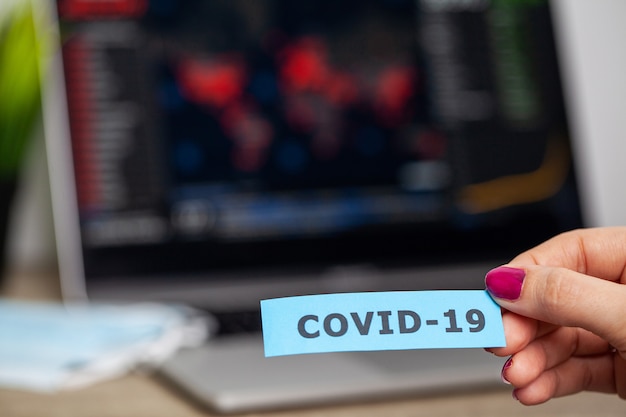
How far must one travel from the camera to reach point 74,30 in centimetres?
96

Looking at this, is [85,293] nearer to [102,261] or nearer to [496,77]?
[102,261]

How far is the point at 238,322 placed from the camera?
84 cm

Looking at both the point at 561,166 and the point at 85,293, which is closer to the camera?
the point at 85,293

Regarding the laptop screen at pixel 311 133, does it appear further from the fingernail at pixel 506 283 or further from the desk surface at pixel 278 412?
the fingernail at pixel 506 283

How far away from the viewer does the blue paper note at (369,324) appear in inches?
17.2

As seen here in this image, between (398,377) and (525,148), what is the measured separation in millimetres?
509

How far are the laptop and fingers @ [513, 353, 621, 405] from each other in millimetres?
399

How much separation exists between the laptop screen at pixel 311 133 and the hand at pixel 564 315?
448mm

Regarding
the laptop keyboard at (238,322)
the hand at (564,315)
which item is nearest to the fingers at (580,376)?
the hand at (564,315)

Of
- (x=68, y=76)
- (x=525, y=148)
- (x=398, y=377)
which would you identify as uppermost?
(x=68, y=76)

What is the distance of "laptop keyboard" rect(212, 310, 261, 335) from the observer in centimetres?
81

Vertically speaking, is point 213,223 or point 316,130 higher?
point 316,130

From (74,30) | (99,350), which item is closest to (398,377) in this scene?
(99,350)

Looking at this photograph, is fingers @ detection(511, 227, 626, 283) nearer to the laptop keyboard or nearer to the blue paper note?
the blue paper note
